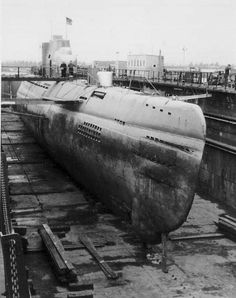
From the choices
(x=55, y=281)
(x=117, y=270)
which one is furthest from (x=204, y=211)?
(x=55, y=281)

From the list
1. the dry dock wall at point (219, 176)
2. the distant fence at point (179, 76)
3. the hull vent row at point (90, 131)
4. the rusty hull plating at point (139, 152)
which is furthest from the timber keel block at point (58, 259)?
the distant fence at point (179, 76)

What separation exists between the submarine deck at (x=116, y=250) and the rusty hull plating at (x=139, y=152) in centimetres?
81

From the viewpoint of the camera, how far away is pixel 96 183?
1738 cm

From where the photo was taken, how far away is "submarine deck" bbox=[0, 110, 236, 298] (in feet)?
39.0

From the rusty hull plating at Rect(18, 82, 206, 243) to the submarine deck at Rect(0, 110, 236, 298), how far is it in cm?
81

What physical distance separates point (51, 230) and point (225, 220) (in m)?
6.33

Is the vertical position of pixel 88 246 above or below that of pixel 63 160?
below

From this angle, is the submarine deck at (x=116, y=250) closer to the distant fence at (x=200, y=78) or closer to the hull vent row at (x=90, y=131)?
the hull vent row at (x=90, y=131)

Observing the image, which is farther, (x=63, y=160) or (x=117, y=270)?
(x=63, y=160)

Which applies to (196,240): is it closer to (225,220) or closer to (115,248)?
(225,220)

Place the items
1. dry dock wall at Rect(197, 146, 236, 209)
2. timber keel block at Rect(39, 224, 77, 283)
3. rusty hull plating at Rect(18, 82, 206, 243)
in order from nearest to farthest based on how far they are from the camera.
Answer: timber keel block at Rect(39, 224, 77, 283) → rusty hull plating at Rect(18, 82, 206, 243) → dry dock wall at Rect(197, 146, 236, 209)

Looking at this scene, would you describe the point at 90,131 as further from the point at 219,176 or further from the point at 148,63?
the point at 148,63

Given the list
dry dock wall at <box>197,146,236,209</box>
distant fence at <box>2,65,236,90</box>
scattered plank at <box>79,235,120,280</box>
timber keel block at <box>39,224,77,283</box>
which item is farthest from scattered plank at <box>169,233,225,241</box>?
distant fence at <box>2,65,236,90</box>

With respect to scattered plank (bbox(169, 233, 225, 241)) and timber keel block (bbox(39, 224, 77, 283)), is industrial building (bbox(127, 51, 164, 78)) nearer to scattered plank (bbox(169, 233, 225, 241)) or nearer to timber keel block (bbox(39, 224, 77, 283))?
scattered plank (bbox(169, 233, 225, 241))
